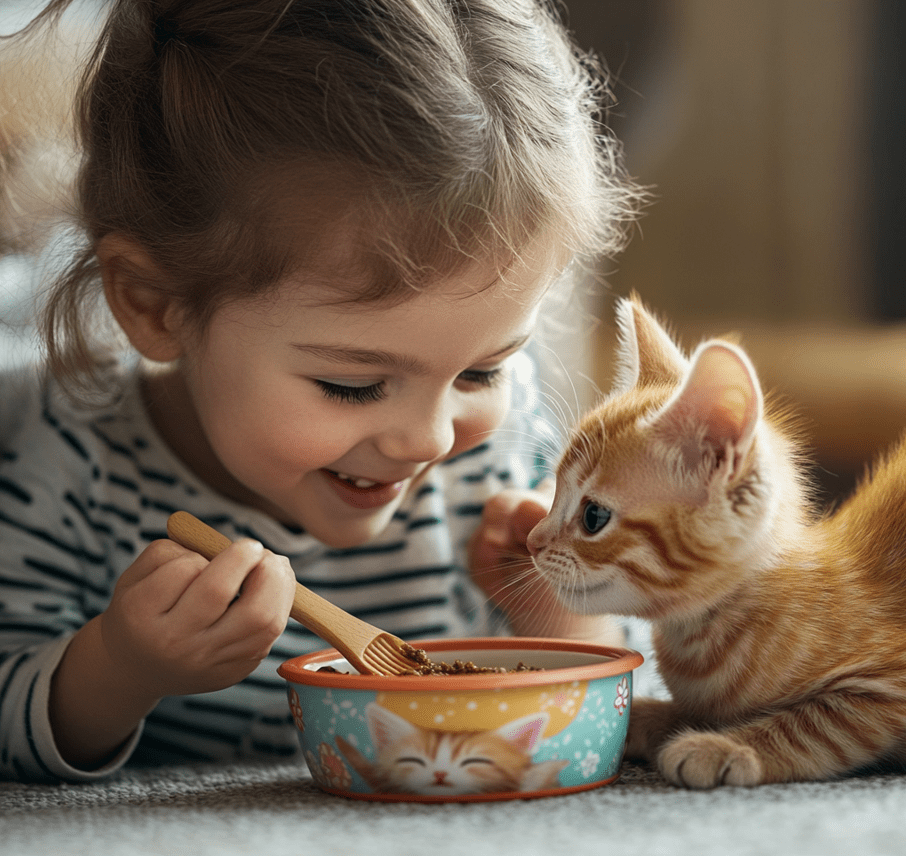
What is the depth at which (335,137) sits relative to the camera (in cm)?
80

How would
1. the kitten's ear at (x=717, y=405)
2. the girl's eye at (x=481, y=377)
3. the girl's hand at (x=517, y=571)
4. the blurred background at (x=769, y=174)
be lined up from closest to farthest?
1. the kitten's ear at (x=717, y=405)
2. the girl's eye at (x=481, y=377)
3. the girl's hand at (x=517, y=571)
4. the blurred background at (x=769, y=174)

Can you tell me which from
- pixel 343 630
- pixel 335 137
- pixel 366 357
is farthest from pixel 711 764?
pixel 335 137

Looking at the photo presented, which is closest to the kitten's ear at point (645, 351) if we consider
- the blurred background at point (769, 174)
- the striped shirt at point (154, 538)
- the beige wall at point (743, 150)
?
the striped shirt at point (154, 538)

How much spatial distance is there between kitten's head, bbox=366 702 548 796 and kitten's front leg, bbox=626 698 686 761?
144 mm

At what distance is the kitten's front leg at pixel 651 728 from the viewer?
0.75 metres

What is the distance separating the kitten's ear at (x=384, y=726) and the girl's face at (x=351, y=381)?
0.88ft

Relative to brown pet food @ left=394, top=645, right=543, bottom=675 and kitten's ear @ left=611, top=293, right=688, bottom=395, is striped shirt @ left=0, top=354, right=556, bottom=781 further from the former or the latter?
brown pet food @ left=394, top=645, right=543, bottom=675

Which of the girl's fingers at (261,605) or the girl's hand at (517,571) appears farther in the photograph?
the girl's hand at (517,571)

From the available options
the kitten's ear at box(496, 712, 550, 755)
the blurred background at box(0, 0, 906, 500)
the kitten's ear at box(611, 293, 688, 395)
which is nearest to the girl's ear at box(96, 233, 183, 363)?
the kitten's ear at box(611, 293, 688, 395)

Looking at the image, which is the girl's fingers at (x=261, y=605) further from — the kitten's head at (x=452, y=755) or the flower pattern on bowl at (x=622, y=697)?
the flower pattern on bowl at (x=622, y=697)

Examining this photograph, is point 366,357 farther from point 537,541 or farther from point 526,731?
point 526,731

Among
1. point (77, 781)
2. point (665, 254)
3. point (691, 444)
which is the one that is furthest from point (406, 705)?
point (665, 254)

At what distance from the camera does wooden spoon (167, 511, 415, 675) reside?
0.73 m

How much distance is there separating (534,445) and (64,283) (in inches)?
21.5
